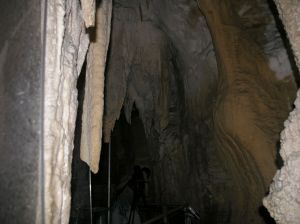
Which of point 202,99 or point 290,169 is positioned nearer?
point 290,169

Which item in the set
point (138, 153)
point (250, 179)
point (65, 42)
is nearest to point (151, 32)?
point (250, 179)

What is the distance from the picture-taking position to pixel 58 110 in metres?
1.40

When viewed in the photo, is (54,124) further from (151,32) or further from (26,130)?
(151,32)

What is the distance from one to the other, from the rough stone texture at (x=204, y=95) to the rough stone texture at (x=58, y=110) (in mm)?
2670

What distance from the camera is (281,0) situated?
1984mm

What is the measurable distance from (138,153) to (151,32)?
18.4ft

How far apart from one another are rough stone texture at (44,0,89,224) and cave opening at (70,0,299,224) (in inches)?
78.0

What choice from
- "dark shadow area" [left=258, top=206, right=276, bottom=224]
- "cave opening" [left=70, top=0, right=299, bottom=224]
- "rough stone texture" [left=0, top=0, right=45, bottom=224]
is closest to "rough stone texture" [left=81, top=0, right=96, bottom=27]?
"rough stone texture" [left=0, top=0, right=45, bottom=224]

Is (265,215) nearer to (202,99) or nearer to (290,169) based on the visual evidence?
(202,99)

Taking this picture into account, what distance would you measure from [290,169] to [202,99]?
3.93 meters

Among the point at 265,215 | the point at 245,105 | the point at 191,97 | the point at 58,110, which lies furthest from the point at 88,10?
the point at 191,97

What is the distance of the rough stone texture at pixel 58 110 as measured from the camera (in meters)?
1.29

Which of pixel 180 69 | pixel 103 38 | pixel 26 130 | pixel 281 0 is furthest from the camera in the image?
pixel 180 69

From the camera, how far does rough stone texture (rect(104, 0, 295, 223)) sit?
381cm
